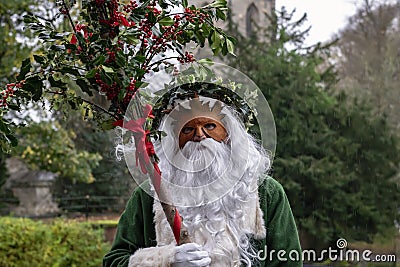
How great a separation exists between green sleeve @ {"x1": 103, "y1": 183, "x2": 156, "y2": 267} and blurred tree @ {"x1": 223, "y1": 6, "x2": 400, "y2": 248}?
5.03 m

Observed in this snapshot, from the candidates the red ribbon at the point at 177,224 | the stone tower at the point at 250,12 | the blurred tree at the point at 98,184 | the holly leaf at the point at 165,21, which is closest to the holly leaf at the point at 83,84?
the holly leaf at the point at 165,21

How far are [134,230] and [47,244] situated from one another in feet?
11.7

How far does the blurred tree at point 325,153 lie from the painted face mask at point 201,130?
206 inches

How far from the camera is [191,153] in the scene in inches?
74.0

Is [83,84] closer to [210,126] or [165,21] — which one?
[165,21]

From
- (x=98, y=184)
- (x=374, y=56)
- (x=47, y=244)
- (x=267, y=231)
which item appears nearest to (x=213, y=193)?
(x=267, y=231)

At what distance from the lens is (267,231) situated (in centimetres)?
208

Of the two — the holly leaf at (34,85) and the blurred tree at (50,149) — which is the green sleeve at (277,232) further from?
the blurred tree at (50,149)

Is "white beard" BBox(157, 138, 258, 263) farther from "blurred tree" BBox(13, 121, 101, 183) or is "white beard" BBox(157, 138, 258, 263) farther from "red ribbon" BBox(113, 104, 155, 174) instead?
"blurred tree" BBox(13, 121, 101, 183)

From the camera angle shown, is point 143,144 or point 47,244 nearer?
point 143,144

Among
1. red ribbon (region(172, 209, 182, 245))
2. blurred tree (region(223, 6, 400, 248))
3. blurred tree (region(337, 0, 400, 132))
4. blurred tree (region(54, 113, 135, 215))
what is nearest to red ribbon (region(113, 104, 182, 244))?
red ribbon (region(172, 209, 182, 245))

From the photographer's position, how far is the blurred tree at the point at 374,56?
8867 mm

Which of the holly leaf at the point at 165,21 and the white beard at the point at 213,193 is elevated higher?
the holly leaf at the point at 165,21

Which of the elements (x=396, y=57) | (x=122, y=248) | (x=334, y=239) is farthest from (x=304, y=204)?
(x=122, y=248)
